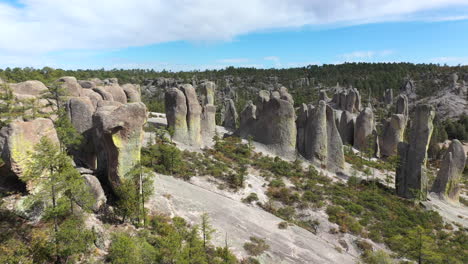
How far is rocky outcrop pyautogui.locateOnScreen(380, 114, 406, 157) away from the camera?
47062 millimetres

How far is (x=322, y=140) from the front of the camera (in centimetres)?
3431

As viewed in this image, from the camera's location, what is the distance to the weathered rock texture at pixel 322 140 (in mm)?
33875

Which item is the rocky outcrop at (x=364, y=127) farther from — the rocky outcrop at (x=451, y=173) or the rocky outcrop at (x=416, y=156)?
the rocky outcrop at (x=416, y=156)

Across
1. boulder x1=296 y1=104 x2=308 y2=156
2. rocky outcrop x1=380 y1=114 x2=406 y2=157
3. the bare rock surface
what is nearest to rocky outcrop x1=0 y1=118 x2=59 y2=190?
the bare rock surface

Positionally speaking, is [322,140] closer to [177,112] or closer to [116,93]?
[177,112]

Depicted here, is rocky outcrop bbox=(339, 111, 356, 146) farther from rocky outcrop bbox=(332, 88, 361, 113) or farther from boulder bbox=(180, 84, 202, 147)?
boulder bbox=(180, 84, 202, 147)

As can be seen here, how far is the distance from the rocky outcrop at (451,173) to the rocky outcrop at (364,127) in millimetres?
16969

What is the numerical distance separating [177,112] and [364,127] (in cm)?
3266

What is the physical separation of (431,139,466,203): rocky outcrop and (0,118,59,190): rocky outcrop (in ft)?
117

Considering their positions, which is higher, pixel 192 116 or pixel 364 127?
pixel 192 116

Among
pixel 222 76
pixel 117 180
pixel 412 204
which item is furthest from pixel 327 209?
pixel 222 76

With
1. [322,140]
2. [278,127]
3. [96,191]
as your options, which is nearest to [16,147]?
[96,191]

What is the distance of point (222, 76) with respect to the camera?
156375mm

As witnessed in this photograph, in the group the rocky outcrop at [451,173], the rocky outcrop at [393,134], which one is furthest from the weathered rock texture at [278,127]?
the rocky outcrop at [393,134]
